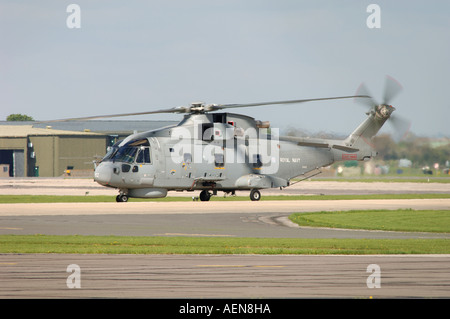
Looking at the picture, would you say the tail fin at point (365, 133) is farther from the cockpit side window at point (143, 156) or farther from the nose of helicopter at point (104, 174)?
the nose of helicopter at point (104, 174)

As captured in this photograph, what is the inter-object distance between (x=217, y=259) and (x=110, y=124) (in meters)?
113

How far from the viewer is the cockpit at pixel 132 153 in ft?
133

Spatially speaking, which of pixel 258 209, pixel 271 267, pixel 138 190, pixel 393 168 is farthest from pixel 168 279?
pixel 393 168

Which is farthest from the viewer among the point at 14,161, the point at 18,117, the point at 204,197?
the point at 18,117

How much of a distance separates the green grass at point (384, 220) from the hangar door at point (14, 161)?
305ft

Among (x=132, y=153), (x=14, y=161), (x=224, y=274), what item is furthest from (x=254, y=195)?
(x=14, y=161)

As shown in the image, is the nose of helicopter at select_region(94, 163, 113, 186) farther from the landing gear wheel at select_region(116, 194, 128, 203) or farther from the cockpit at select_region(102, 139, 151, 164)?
the landing gear wheel at select_region(116, 194, 128, 203)

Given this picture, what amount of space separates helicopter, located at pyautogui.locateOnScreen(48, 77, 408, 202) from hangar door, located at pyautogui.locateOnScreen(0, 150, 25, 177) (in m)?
80.2

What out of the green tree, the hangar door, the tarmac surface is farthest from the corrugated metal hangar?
the tarmac surface

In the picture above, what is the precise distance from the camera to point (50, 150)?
4587 inches

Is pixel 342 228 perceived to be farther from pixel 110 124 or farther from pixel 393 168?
pixel 110 124

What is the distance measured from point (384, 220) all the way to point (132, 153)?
15604 millimetres

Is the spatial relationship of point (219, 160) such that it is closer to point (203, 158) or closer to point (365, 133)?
point (203, 158)

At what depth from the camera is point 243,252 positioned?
19219 millimetres
